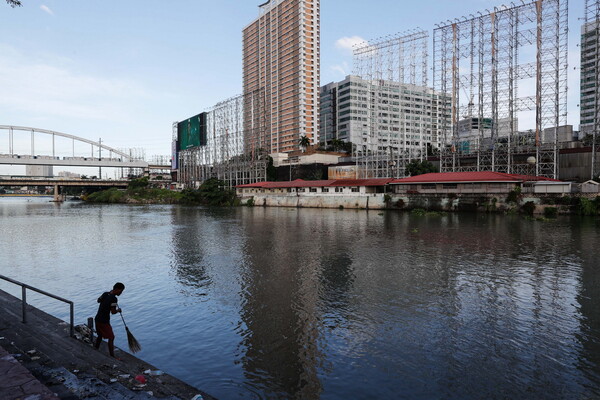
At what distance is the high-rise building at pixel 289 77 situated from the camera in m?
162

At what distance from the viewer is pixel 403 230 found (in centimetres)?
4803

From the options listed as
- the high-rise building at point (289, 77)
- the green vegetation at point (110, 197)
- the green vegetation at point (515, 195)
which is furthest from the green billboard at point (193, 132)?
the green vegetation at point (515, 195)

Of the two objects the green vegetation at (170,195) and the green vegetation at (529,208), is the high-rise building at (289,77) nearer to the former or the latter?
the green vegetation at (170,195)

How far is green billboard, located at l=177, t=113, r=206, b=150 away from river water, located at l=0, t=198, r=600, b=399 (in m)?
123

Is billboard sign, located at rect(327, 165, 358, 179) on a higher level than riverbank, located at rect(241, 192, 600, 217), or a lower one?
higher

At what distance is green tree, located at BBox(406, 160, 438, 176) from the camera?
Result: 9119 cm

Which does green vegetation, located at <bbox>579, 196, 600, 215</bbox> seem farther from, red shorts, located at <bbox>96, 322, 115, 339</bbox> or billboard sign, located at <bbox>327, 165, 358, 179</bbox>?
red shorts, located at <bbox>96, 322, 115, 339</bbox>

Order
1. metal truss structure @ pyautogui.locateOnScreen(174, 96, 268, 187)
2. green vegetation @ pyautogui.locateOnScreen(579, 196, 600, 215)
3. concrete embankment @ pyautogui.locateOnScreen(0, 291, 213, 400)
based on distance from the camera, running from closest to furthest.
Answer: concrete embankment @ pyautogui.locateOnScreen(0, 291, 213, 400), green vegetation @ pyautogui.locateOnScreen(579, 196, 600, 215), metal truss structure @ pyautogui.locateOnScreen(174, 96, 268, 187)

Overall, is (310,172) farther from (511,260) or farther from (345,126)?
(511,260)

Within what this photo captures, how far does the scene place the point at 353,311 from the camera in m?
17.7

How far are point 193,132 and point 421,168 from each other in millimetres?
103159

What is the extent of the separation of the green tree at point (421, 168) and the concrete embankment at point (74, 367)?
87143 mm

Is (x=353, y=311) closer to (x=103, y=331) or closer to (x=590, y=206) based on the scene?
(x=103, y=331)

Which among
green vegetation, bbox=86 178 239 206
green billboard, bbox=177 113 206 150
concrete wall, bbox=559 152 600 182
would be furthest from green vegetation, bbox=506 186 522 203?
green billboard, bbox=177 113 206 150
